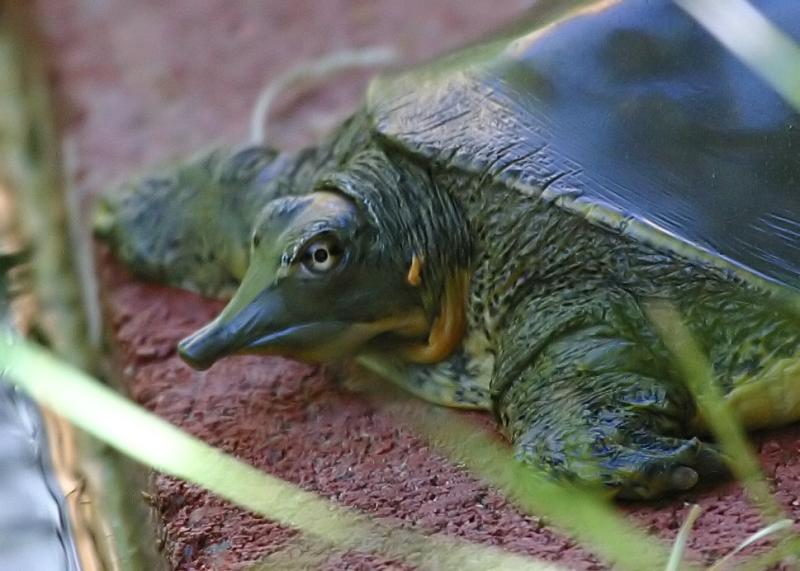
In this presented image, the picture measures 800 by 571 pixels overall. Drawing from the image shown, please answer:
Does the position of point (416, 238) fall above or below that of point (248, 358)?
above

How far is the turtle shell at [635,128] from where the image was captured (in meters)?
1.34

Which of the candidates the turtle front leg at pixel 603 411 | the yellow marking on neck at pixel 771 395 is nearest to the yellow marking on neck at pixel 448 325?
the turtle front leg at pixel 603 411

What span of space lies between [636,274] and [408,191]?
0.31 meters

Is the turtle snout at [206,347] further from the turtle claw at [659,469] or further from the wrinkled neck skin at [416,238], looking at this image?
the turtle claw at [659,469]

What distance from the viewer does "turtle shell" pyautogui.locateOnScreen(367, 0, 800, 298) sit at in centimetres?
134

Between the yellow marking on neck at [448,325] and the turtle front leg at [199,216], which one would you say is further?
the turtle front leg at [199,216]

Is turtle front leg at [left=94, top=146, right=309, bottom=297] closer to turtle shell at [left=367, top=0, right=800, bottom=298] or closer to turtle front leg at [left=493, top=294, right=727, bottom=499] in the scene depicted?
turtle shell at [left=367, top=0, right=800, bottom=298]

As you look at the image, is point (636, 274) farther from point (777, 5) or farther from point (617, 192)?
point (777, 5)

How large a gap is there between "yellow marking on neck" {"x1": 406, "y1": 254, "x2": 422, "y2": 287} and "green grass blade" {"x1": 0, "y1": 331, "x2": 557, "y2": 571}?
0.89 feet

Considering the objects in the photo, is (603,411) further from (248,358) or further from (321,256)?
(248,358)

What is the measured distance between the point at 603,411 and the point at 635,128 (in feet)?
1.03

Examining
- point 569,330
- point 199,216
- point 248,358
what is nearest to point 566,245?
point 569,330

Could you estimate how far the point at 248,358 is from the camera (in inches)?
68.3

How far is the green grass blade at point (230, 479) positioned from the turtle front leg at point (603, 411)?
13 cm
